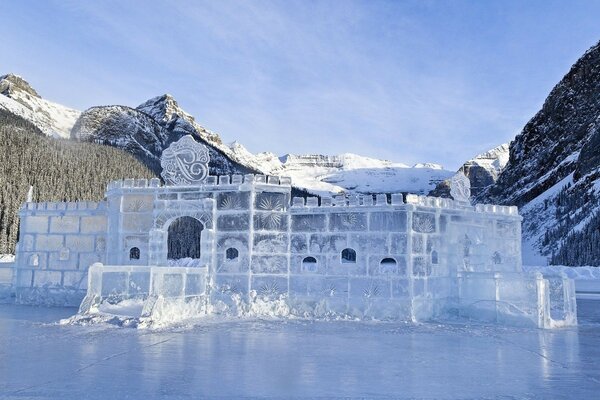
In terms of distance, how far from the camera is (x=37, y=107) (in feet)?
596

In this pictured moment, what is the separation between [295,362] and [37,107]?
19232cm

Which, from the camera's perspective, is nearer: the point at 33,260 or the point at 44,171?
the point at 33,260

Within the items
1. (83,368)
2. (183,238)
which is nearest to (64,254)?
(83,368)

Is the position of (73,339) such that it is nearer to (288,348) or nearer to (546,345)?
(288,348)

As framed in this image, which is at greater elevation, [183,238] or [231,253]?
[183,238]

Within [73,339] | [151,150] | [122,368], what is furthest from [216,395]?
[151,150]

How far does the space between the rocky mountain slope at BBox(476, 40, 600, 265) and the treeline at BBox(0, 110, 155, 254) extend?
62.9 meters

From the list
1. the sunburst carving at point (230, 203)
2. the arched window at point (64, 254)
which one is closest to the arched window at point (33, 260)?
the arched window at point (64, 254)

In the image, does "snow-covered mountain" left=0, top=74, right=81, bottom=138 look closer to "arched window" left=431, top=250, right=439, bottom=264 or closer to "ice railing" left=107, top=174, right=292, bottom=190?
"ice railing" left=107, top=174, right=292, bottom=190

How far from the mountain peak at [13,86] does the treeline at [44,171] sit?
3107 inches

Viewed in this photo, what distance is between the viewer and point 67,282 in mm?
21578

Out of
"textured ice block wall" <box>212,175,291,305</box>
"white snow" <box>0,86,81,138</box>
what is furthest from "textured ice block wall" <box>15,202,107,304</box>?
"white snow" <box>0,86,81,138</box>

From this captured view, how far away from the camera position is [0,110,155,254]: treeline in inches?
2927

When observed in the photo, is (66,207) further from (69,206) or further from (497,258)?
(497,258)
